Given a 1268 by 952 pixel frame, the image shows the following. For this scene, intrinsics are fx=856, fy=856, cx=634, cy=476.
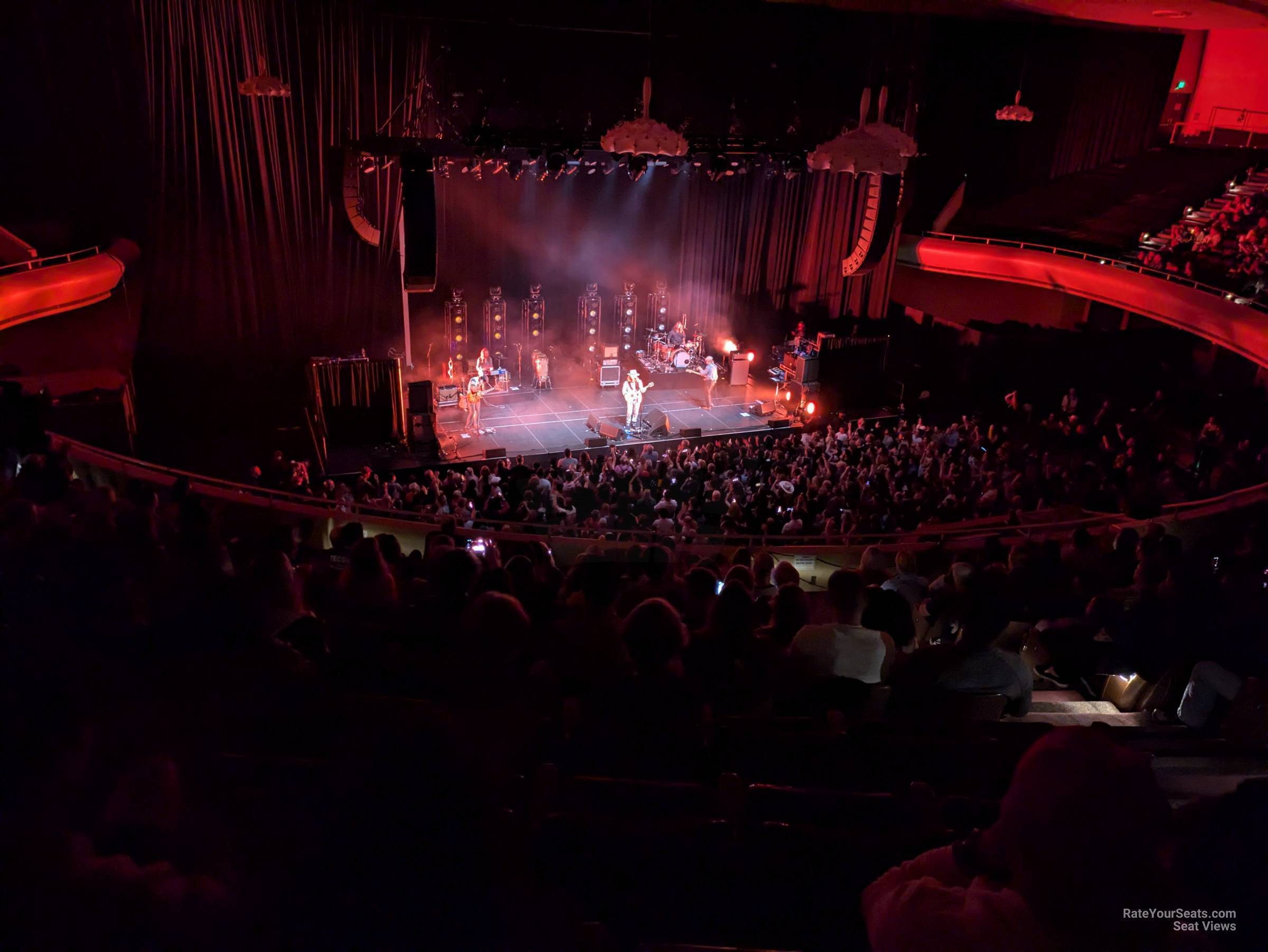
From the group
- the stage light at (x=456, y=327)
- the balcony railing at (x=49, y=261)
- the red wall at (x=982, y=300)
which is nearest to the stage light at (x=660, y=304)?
the stage light at (x=456, y=327)

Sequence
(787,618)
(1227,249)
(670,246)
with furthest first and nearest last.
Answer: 1. (670,246)
2. (1227,249)
3. (787,618)

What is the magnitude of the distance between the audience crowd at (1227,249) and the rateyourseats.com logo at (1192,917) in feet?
45.1

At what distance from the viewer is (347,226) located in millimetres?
14086

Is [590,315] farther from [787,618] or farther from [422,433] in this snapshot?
[787,618]

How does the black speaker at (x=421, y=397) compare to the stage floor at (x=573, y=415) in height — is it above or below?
above

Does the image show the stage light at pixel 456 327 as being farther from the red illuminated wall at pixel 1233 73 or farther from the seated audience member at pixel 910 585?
the red illuminated wall at pixel 1233 73

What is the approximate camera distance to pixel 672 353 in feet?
57.2

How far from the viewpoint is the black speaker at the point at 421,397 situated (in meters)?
13.0

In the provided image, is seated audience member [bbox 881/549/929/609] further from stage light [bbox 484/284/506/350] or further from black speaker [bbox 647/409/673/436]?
stage light [bbox 484/284/506/350]

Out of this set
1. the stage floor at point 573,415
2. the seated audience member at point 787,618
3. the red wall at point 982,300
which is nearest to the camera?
the seated audience member at point 787,618

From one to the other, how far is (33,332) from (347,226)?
15.6ft

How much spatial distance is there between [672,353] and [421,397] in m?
6.06

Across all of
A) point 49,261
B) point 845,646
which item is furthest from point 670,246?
point 845,646

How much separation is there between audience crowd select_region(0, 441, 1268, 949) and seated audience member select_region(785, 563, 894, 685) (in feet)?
0.03
